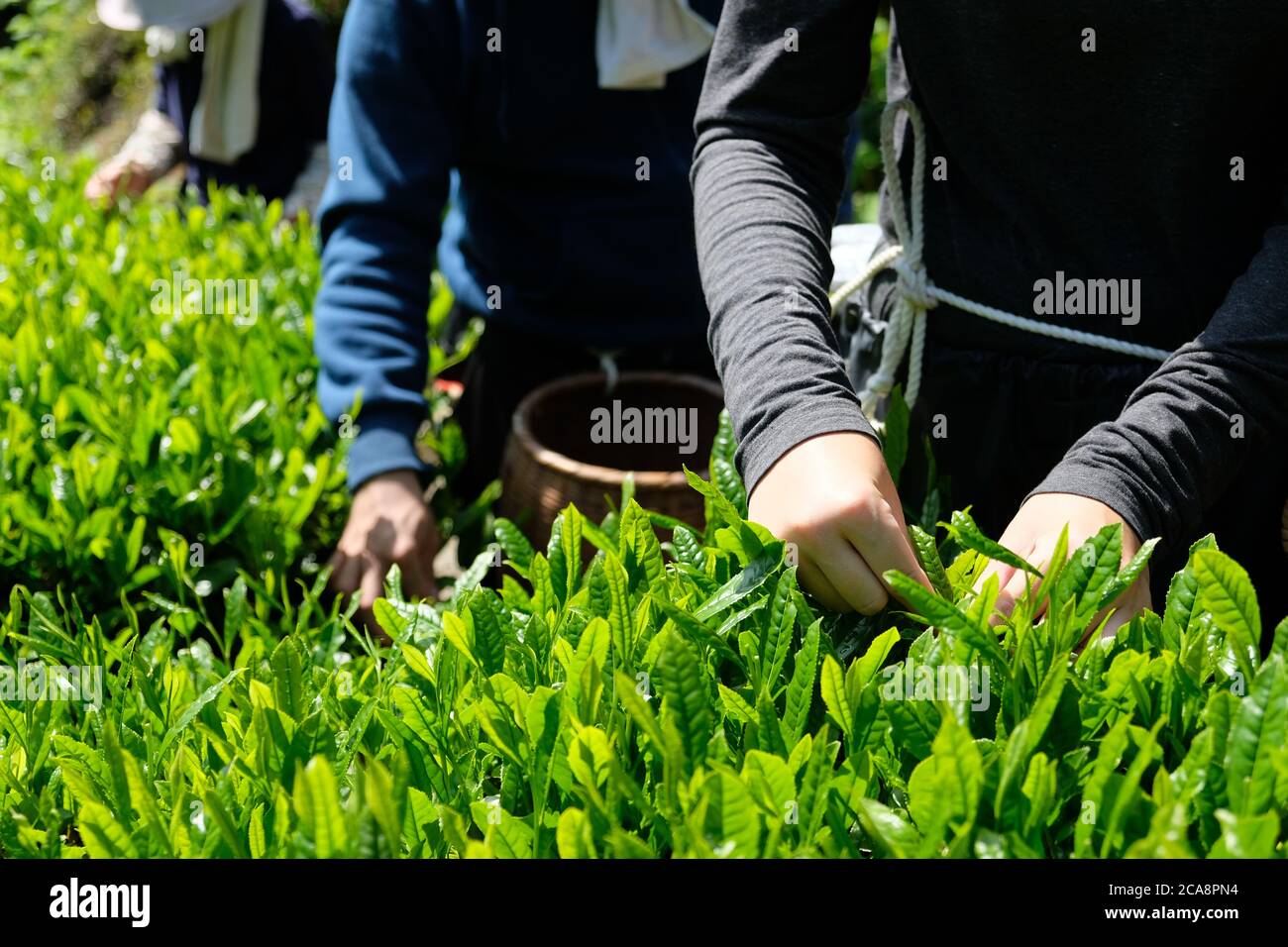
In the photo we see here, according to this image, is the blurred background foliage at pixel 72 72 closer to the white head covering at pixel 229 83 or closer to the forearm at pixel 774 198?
the white head covering at pixel 229 83

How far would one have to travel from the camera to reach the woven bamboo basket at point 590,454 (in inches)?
86.8

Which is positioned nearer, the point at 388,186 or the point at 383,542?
the point at 383,542

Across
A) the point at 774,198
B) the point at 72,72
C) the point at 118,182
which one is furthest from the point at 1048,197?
the point at 72,72

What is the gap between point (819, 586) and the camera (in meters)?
1.27

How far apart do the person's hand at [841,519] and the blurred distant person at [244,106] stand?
3.09 metres

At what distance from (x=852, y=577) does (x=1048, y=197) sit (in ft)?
2.03

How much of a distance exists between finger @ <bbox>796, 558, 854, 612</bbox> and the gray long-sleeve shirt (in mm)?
119

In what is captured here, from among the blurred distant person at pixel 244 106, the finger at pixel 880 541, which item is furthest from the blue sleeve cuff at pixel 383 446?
the blurred distant person at pixel 244 106

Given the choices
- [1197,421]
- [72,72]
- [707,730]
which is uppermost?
[72,72]

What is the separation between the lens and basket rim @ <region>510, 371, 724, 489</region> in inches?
86.4

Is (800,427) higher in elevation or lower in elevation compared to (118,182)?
lower

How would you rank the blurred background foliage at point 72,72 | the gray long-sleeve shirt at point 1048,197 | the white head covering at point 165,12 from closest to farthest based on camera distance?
the gray long-sleeve shirt at point 1048,197 → the white head covering at point 165,12 → the blurred background foliage at point 72,72

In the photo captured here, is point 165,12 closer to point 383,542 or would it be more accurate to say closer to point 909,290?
point 383,542

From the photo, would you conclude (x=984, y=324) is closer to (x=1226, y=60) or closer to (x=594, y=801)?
(x=1226, y=60)
